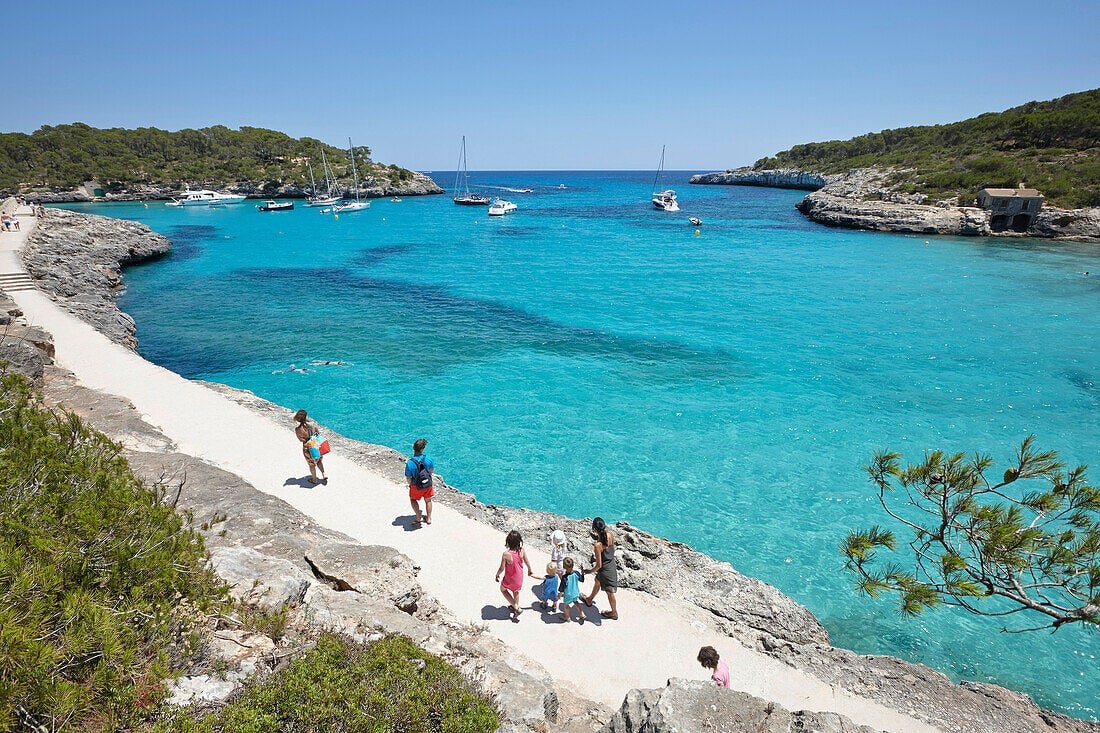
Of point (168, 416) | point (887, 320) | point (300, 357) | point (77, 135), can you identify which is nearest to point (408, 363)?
point (300, 357)

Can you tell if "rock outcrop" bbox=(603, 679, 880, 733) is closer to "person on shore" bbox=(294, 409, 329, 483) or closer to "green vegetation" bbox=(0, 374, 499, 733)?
"green vegetation" bbox=(0, 374, 499, 733)

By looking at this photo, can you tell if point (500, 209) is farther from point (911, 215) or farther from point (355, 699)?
point (355, 699)

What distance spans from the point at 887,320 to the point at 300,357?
3393 centimetres

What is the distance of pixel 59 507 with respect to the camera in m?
5.57

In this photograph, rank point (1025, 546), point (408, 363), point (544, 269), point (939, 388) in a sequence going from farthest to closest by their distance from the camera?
point (544, 269) < point (408, 363) < point (939, 388) < point (1025, 546)

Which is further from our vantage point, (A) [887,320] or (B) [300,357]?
(A) [887,320]

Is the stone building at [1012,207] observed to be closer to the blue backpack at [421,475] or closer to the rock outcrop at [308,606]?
the blue backpack at [421,475]

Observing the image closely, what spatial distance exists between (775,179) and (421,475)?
176900mm

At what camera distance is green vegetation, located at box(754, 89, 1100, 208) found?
227 ft

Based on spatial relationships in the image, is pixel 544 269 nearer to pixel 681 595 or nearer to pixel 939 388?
pixel 939 388

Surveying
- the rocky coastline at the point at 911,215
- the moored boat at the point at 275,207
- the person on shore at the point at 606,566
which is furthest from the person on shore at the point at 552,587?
the moored boat at the point at 275,207

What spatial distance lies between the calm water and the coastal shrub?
1096 centimetres

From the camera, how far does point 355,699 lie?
524 centimetres

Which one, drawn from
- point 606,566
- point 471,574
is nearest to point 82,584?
point 471,574
